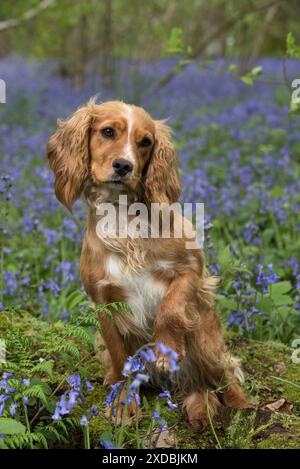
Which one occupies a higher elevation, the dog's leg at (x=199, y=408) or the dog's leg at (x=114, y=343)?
the dog's leg at (x=114, y=343)

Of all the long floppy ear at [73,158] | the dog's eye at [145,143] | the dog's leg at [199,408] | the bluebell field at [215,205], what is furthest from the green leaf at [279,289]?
the long floppy ear at [73,158]

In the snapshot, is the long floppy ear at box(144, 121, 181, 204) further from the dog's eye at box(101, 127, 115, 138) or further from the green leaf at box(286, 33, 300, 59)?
the green leaf at box(286, 33, 300, 59)

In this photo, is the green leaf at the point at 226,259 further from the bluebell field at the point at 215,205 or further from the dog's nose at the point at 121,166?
the dog's nose at the point at 121,166

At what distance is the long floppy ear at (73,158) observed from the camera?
10.8 ft

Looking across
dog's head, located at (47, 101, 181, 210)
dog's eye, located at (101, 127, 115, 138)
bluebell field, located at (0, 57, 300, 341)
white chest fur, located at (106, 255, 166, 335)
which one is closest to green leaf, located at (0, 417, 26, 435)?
white chest fur, located at (106, 255, 166, 335)

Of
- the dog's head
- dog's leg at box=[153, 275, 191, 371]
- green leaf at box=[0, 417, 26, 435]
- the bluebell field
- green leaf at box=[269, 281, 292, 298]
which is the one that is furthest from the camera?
the bluebell field

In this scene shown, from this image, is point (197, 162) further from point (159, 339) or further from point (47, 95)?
point (47, 95)

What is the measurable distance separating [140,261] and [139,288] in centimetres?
13

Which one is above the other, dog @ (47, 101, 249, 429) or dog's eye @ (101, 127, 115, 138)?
dog's eye @ (101, 127, 115, 138)

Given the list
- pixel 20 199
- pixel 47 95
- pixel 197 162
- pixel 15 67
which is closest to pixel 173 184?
pixel 20 199

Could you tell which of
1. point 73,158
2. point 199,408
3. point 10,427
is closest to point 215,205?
point 73,158

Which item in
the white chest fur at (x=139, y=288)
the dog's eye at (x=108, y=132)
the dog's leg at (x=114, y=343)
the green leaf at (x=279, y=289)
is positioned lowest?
the dog's leg at (x=114, y=343)

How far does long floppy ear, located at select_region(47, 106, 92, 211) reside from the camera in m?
3.30

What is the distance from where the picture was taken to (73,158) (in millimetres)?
3307
